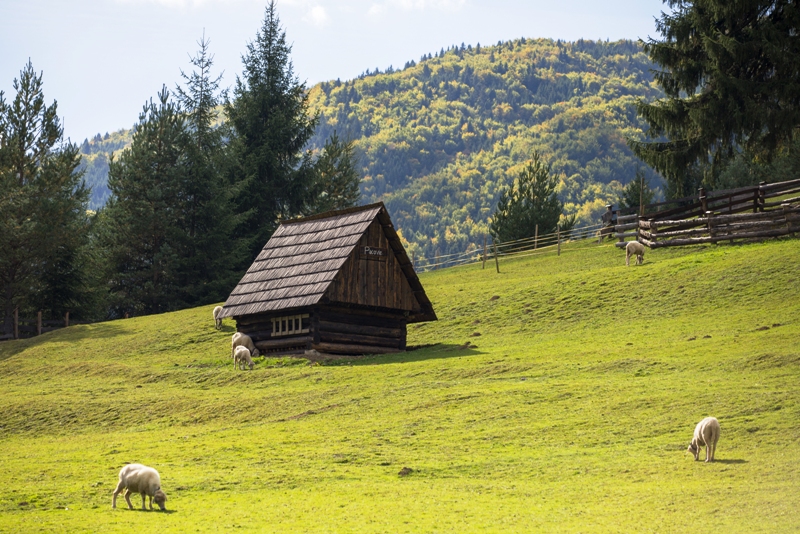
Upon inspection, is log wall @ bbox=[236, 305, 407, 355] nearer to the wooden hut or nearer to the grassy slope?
the wooden hut

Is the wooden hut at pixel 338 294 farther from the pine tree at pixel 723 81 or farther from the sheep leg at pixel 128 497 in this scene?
the sheep leg at pixel 128 497

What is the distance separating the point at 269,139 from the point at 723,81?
3589 centimetres

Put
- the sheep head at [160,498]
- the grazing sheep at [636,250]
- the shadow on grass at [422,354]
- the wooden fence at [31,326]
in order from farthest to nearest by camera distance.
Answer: the wooden fence at [31,326]
the grazing sheep at [636,250]
the shadow on grass at [422,354]
the sheep head at [160,498]

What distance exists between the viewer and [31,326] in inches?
2121

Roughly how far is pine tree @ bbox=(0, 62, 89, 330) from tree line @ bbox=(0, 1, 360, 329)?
0.07 metres

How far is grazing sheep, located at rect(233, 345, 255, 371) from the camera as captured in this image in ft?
113

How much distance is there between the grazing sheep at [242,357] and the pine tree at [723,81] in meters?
20.4

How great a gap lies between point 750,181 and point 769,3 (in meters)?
28.8

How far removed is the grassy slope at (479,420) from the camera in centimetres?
1501

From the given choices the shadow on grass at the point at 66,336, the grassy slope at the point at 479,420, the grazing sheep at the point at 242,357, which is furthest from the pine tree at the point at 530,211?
the grazing sheep at the point at 242,357

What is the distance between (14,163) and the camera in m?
56.4

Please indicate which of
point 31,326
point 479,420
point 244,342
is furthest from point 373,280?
point 31,326

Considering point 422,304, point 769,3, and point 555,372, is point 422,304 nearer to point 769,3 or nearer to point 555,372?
point 555,372

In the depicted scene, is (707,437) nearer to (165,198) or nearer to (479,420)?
(479,420)
